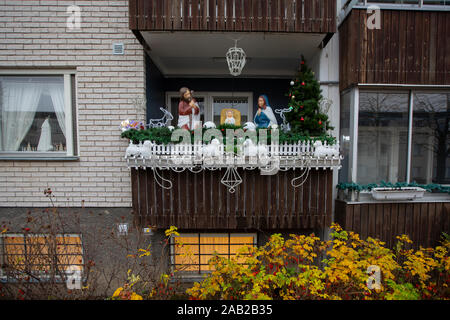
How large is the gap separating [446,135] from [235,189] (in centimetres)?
411

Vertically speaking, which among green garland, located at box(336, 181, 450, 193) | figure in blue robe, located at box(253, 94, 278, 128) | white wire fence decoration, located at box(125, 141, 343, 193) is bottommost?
green garland, located at box(336, 181, 450, 193)

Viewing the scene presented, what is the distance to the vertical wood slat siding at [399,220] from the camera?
11.6 feet

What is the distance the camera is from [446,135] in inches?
151

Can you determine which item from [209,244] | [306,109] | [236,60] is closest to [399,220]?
[306,109]

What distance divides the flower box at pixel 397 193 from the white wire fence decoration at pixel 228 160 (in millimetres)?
942

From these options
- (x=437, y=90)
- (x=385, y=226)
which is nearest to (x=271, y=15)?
(x=437, y=90)

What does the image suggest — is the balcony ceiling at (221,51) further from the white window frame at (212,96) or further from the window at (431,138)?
the window at (431,138)

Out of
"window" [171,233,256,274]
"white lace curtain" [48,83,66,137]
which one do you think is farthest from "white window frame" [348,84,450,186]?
"white lace curtain" [48,83,66,137]

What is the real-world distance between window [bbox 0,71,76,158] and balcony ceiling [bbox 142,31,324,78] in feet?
6.03

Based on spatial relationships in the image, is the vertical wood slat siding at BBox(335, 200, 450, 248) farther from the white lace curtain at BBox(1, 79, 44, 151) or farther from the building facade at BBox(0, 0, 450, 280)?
the white lace curtain at BBox(1, 79, 44, 151)

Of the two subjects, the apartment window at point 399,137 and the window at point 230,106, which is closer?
the apartment window at point 399,137

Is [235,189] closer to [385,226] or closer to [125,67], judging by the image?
[385,226]

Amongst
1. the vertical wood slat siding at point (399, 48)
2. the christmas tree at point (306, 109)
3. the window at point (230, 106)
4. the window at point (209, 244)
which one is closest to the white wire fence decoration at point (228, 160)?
the christmas tree at point (306, 109)

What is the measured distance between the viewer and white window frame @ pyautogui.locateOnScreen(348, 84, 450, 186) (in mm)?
3600
